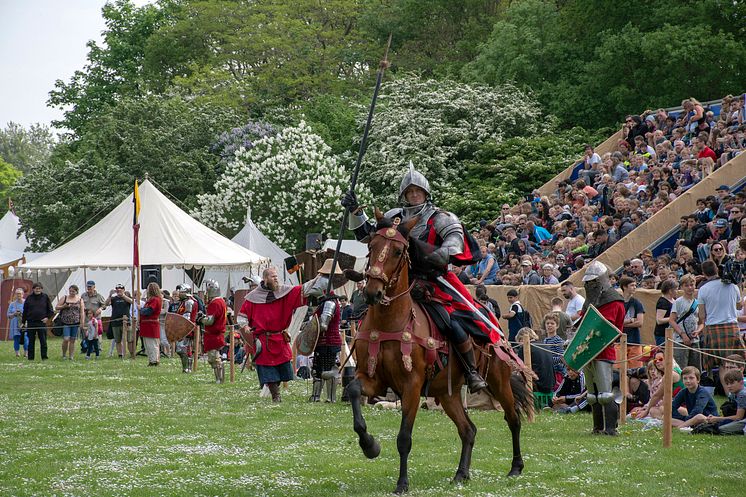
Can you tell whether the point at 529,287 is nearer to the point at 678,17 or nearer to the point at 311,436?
the point at 311,436

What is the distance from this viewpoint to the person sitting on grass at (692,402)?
13.2 metres

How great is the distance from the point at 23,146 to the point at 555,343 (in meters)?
128

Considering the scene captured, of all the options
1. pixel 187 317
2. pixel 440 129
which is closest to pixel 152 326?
pixel 187 317

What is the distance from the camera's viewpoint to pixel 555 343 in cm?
1631

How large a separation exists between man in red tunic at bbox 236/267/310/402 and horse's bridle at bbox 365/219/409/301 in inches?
312

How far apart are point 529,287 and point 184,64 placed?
47515 mm

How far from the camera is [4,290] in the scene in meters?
38.2

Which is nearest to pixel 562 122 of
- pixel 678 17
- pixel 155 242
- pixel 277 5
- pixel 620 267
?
pixel 678 17

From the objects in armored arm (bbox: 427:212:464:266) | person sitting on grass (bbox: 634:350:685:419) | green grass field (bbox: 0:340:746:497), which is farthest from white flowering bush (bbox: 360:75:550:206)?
armored arm (bbox: 427:212:464:266)

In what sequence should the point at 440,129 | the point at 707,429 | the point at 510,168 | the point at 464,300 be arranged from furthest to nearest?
the point at 440,129 < the point at 510,168 < the point at 707,429 < the point at 464,300

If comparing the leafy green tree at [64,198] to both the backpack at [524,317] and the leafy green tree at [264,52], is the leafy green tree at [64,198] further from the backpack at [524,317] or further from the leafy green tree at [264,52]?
the backpack at [524,317]

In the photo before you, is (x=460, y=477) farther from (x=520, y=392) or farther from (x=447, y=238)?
(x=447, y=238)

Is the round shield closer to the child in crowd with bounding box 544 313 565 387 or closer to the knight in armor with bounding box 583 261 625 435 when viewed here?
the child in crowd with bounding box 544 313 565 387

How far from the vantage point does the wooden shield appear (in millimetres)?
22891
